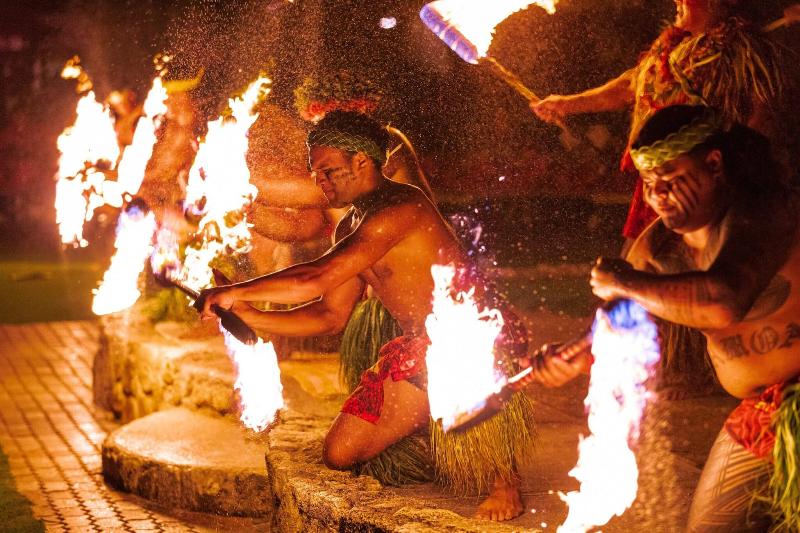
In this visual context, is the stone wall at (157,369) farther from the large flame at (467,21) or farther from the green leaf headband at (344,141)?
the large flame at (467,21)

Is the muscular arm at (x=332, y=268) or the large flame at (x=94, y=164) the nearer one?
the muscular arm at (x=332, y=268)

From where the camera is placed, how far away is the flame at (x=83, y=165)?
561 centimetres

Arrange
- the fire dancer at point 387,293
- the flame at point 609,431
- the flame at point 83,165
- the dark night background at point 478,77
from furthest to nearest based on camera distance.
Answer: the dark night background at point 478,77, the flame at point 83,165, the fire dancer at point 387,293, the flame at point 609,431

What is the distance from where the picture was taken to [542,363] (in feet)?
10.5

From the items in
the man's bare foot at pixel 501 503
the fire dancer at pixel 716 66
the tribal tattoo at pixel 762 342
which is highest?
the fire dancer at pixel 716 66

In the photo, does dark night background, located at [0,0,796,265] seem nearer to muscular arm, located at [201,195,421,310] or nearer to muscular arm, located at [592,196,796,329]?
muscular arm, located at [201,195,421,310]

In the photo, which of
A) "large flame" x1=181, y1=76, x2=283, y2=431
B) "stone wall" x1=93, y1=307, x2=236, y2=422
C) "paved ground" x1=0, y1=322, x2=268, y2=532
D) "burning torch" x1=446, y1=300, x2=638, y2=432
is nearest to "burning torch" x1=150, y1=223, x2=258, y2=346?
"large flame" x1=181, y1=76, x2=283, y2=431

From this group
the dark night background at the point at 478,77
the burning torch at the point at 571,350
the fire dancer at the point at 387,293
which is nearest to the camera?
the burning torch at the point at 571,350

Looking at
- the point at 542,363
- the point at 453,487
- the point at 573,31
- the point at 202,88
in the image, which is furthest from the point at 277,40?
the point at 542,363

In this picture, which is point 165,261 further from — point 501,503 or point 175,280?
point 501,503

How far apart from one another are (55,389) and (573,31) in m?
5.60

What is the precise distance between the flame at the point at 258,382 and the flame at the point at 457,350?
1124 mm

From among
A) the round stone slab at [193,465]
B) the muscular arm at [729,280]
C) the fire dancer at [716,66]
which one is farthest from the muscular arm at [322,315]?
the muscular arm at [729,280]

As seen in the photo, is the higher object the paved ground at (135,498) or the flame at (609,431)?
the flame at (609,431)
